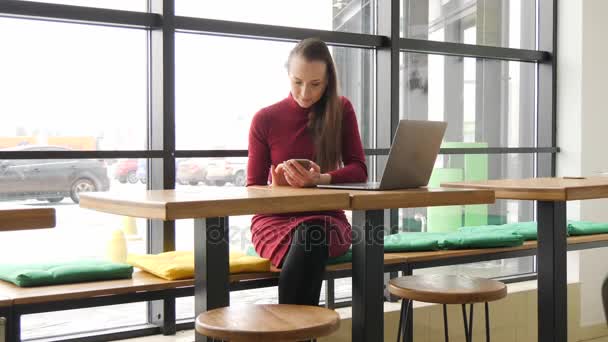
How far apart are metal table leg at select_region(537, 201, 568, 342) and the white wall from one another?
170cm

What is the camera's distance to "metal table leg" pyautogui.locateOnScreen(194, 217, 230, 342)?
6.60 feet

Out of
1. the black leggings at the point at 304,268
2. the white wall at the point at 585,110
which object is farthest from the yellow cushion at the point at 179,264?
the white wall at the point at 585,110

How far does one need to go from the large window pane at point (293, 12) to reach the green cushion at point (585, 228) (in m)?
1.37

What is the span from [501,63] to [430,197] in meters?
2.46

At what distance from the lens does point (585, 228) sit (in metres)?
3.60

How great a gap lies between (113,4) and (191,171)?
735 mm

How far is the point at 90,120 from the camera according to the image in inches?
114

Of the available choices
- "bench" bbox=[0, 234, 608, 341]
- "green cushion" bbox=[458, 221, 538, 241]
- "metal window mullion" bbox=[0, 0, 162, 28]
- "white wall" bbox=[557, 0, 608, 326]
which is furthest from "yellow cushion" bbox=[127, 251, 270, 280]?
"white wall" bbox=[557, 0, 608, 326]

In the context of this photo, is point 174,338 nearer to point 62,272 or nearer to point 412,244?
point 62,272

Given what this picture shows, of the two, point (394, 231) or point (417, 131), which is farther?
point (394, 231)

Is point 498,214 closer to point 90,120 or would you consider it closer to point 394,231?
→ point 394,231

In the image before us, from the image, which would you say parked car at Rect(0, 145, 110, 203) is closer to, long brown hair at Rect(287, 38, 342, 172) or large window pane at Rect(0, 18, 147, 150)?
large window pane at Rect(0, 18, 147, 150)

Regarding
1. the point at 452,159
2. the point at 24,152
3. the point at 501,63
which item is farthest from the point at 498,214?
the point at 24,152

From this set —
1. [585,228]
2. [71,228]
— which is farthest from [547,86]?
[71,228]
